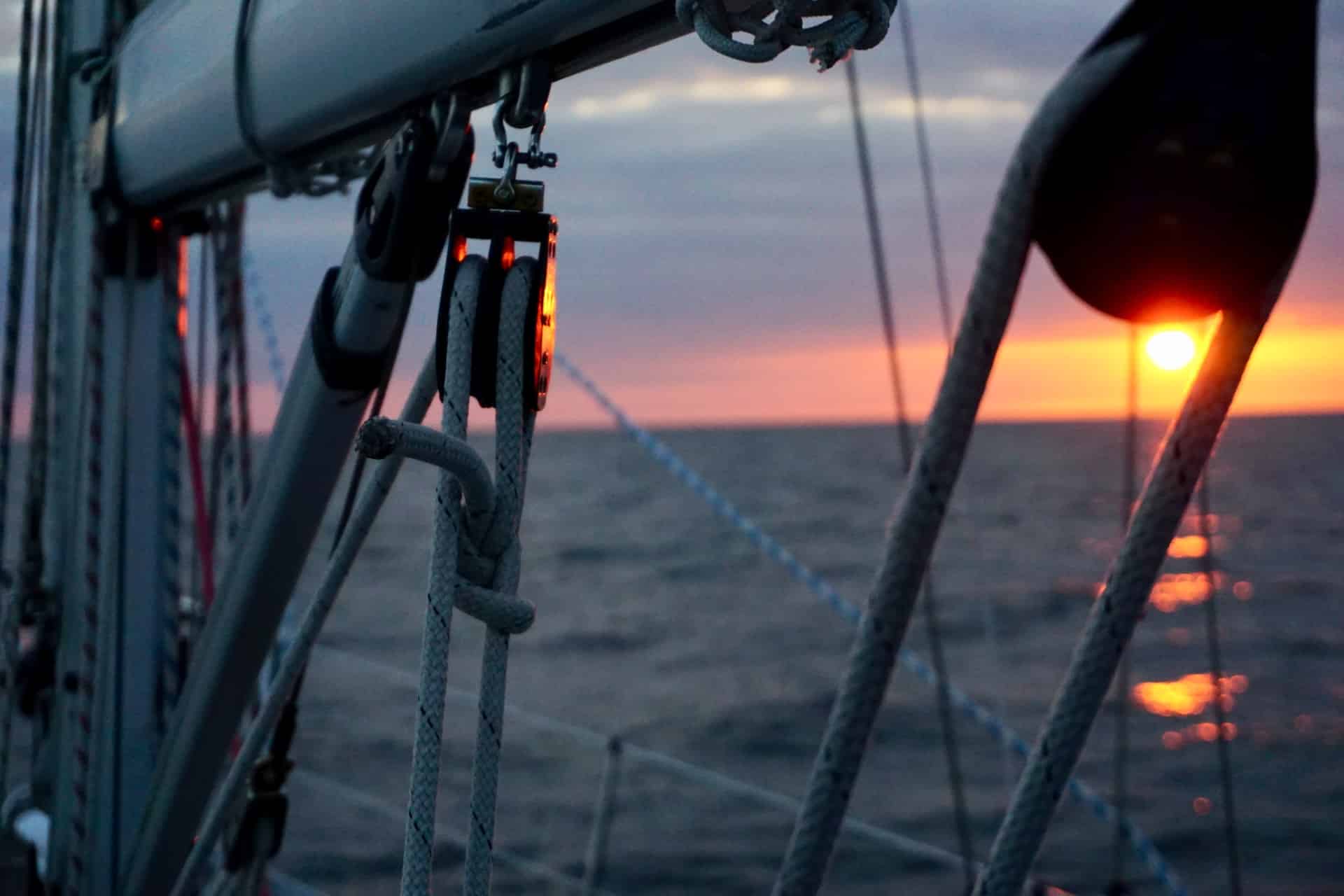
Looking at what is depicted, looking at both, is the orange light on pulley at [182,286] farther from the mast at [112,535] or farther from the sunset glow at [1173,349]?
the sunset glow at [1173,349]

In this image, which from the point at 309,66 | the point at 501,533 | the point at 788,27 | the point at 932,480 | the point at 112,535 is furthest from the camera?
the point at 112,535

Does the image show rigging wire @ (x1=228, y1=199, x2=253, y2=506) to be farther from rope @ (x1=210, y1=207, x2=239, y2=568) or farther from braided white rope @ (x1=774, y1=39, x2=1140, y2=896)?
braided white rope @ (x1=774, y1=39, x2=1140, y2=896)

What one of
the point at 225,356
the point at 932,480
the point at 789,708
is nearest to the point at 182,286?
the point at 225,356

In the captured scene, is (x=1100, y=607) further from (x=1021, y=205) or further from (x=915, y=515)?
(x=1021, y=205)

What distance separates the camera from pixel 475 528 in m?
0.97

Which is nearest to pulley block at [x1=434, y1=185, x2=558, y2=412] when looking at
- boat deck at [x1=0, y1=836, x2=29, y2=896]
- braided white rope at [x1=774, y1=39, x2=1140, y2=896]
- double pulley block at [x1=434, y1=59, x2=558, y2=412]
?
double pulley block at [x1=434, y1=59, x2=558, y2=412]

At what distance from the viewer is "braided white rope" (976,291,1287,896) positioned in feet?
2.01

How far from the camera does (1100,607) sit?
0.65 metres

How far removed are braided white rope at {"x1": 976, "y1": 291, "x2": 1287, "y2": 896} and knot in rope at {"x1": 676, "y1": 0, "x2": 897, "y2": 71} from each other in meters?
0.33

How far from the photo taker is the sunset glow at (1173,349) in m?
0.60

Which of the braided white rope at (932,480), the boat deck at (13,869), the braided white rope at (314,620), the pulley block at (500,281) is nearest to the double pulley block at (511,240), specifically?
the pulley block at (500,281)

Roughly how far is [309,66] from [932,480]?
2.76 feet

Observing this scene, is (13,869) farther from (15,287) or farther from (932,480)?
(932,480)

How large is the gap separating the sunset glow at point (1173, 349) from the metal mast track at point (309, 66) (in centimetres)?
45
